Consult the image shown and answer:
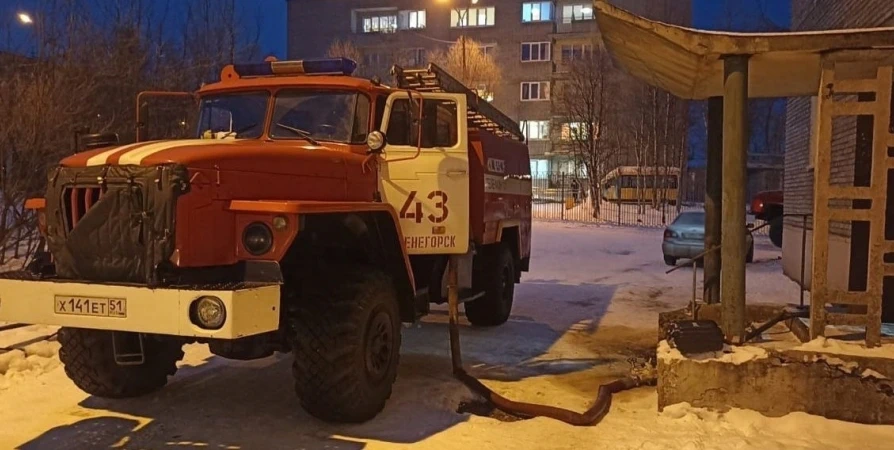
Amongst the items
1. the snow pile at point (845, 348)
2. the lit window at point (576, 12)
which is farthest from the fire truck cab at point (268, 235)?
the lit window at point (576, 12)

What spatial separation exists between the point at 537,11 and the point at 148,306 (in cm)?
4349

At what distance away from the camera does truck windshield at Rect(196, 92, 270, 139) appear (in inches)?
240

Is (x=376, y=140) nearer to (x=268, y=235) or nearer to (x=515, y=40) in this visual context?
(x=268, y=235)

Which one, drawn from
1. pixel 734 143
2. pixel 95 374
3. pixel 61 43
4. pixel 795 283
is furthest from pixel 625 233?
pixel 95 374

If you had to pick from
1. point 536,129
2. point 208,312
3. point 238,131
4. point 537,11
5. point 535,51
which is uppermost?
point 537,11

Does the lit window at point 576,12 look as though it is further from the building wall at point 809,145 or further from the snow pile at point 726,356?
Result: the snow pile at point 726,356

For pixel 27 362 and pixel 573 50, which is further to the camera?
pixel 573 50

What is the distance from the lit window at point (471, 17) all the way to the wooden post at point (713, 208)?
39.3m

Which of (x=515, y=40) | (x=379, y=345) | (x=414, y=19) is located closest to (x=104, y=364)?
(x=379, y=345)

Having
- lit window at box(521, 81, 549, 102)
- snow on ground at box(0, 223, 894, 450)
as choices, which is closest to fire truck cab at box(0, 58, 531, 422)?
snow on ground at box(0, 223, 894, 450)

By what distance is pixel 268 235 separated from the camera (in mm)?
4641

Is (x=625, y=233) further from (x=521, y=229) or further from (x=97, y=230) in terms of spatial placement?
(x=97, y=230)

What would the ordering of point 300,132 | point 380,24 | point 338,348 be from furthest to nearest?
point 380,24
point 300,132
point 338,348

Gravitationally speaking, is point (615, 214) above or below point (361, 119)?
below
